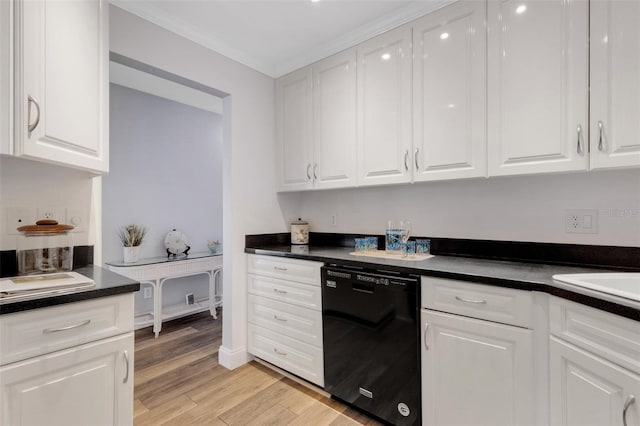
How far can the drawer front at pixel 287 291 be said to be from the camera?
206 cm

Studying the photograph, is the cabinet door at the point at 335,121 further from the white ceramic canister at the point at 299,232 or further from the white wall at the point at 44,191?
the white wall at the point at 44,191

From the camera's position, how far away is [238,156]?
2.48 metres

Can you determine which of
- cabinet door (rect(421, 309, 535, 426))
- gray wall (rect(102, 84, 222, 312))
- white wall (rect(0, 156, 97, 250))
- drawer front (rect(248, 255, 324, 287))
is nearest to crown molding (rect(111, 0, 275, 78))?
white wall (rect(0, 156, 97, 250))

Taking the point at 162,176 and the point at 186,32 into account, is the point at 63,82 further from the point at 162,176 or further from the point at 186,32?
the point at 162,176

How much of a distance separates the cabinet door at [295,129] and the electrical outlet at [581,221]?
1674 mm

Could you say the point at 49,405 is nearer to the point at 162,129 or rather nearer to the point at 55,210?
the point at 55,210

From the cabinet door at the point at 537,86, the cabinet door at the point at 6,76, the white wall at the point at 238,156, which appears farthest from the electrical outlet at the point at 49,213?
the cabinet door at the point at 537,86

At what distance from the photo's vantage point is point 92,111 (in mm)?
1457

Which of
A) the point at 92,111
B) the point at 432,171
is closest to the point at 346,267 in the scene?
the point at 432,171

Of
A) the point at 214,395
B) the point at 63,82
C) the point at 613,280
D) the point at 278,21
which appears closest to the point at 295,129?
the point at 278,21

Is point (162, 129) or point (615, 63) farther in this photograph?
point (162, 129)

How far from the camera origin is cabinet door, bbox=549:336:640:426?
0.99m

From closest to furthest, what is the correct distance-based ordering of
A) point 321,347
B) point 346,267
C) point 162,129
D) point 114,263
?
1. point 346,267
2. point 321,347
3. point 114,263
4. point 162,129

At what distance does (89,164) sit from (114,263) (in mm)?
1954
